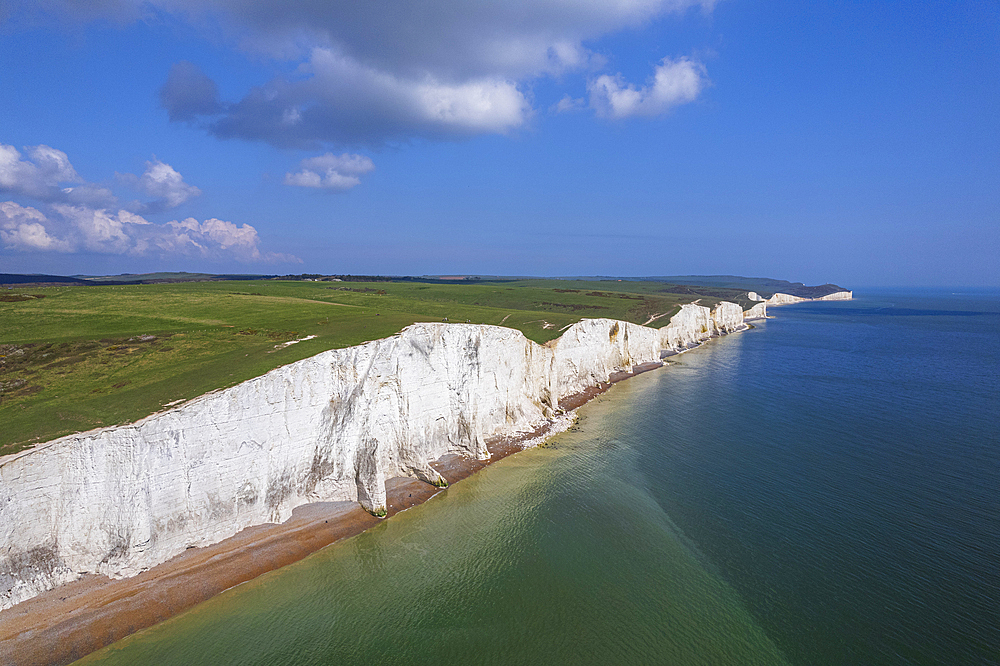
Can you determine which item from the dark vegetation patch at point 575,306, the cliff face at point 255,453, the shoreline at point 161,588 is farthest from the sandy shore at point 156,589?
the dark vegetation patch at point 575,306

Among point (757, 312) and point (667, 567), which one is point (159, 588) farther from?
point (757, 312)

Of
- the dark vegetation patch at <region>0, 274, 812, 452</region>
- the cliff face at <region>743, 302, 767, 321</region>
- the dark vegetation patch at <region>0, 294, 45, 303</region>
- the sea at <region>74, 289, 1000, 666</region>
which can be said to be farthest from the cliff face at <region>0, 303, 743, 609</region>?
the cliff face at <region>743, 302, 767, 321</region>

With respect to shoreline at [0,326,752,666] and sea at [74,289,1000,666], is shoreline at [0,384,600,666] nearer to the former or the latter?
shoreline at [0,326,752,666]

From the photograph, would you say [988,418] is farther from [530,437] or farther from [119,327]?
[119,327]

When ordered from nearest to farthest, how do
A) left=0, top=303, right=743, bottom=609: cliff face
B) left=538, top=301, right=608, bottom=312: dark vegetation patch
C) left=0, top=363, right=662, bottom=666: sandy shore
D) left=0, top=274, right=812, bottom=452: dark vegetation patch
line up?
left=0, top=363, right=662, bottom=666: sandy shore
left=0, top=303, right=743, bottom=609: cliff face
left=0, top=274, right=812, bottom=452: dark vegetation patch
left=538, top=301, right=608, bottom=312: dark vegetation patch

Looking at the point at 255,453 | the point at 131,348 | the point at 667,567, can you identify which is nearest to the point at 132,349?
the point at 131,348

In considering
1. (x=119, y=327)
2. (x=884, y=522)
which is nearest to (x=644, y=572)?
(x=884, y=522)

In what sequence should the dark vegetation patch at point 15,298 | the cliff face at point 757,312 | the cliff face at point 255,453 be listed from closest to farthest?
the cliff face at point 255,453 < the dark vegetation patch at point 15,298 < the cliff face at point 757,312

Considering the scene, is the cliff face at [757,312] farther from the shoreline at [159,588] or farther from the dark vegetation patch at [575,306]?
the shoreline at [159,588]
